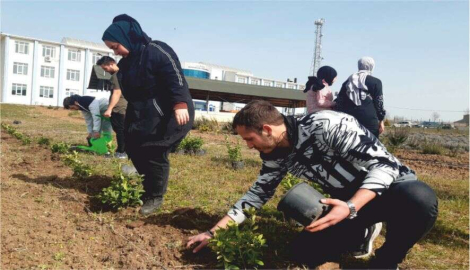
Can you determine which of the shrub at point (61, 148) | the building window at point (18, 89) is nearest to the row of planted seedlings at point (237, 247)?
the shrub at point (61, 148)

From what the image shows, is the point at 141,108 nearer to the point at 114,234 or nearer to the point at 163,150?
the point at 163,150

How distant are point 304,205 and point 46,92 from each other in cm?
5488

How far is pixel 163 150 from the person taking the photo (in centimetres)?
343

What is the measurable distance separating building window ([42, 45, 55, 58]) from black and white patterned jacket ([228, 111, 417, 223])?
55.2 meters

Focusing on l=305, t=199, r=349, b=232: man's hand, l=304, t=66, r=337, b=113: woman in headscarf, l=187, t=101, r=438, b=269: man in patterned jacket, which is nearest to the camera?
l=305, t=199, r=349, b=232: man's hand

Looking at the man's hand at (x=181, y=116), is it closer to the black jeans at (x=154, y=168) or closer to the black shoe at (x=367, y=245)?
the black jeans at (x=154, y=168)

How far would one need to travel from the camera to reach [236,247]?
2156 mm

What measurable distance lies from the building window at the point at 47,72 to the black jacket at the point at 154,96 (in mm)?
53057

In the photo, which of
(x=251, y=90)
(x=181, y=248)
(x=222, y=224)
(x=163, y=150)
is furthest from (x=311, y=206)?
(x=251, y=90)

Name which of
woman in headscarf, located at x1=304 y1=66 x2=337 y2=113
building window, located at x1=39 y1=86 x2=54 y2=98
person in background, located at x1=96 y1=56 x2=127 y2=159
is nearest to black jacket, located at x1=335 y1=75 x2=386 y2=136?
woman in headscarf, located at x1=304 y1=66 x2=337 y2=113

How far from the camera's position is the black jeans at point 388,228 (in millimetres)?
2080

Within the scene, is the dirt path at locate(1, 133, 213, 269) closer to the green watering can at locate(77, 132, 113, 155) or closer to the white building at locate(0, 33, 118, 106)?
the green watering can at locate(77, 132, 113, 155)

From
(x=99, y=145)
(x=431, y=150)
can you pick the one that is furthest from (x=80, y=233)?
(x=431, y=150)

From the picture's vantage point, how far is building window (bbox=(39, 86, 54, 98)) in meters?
50.5
